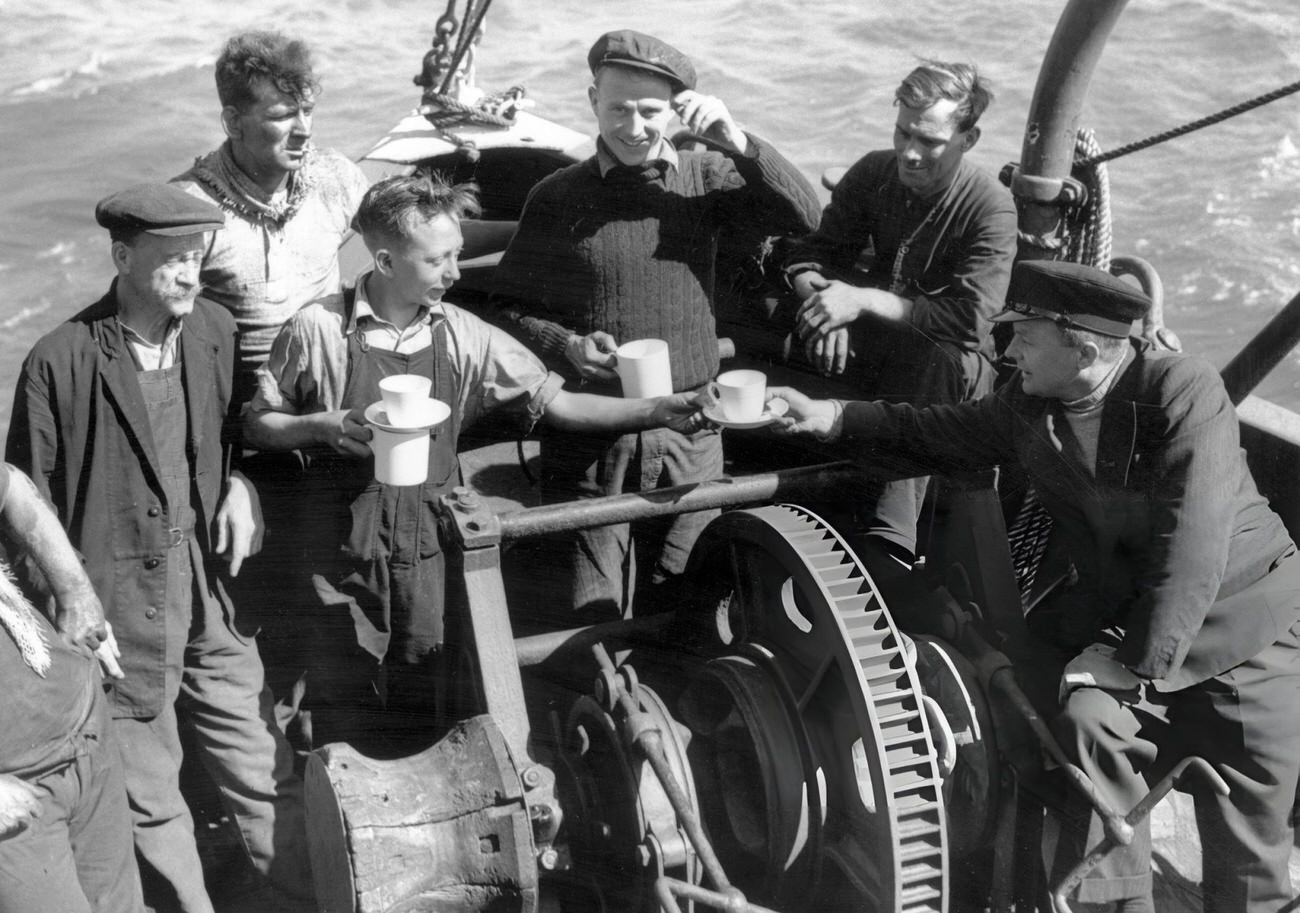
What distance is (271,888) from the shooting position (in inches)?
146

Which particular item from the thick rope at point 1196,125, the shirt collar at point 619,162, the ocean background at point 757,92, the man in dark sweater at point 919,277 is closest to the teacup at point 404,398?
the shirt collar at point 619,162

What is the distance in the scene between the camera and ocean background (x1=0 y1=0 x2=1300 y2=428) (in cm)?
1531

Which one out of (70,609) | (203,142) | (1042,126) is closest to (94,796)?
(70,609)

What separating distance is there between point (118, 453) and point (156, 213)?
0.52 metres

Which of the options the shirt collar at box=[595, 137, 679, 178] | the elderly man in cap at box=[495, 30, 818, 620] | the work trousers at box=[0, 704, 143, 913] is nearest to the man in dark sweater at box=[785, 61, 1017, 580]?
the elderly man in cap at box=[495, 30, 818, 620]

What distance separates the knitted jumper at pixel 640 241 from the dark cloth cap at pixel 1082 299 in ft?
2.88

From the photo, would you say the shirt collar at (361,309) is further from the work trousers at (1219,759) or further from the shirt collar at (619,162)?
the work trousers at (1219,759)

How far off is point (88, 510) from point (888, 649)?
67.3 inches

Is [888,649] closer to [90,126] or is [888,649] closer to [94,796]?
[94,796]

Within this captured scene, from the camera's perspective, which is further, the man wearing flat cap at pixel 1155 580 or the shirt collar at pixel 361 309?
the shirt collar at pixel 361 309

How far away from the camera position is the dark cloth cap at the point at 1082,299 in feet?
9.93

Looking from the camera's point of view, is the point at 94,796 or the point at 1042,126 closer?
the point at 94,796

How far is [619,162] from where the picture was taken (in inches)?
148

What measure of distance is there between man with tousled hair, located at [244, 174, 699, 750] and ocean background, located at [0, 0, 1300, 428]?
11.3 metres
